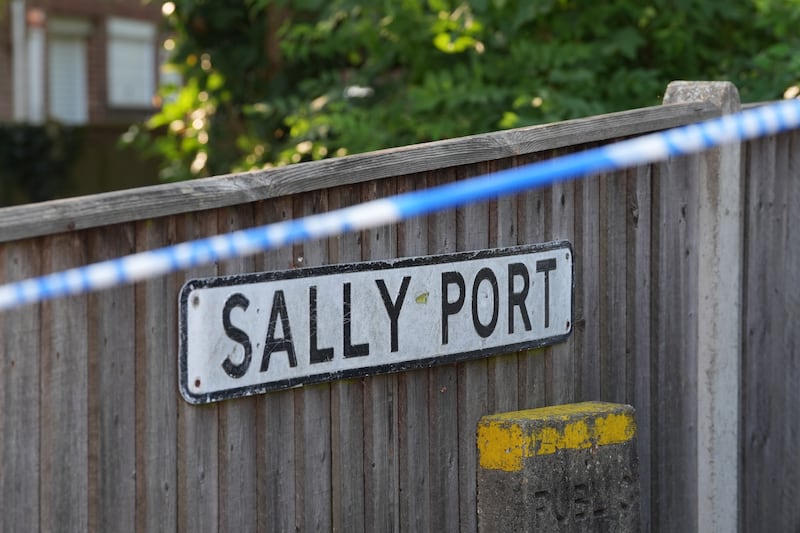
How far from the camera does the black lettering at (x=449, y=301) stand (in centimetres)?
346

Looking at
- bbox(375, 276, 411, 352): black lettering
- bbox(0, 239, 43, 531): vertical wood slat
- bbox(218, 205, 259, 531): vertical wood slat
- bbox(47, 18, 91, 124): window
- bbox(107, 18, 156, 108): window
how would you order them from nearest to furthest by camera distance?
bbox(0, 239, 43, 531): vertical wood slat → bbox(218, 205, 259, 531): vertical wood slat → bbox(375, 276, 411, 352): black lettering → bbox(47, 18, 91, 124): window → bbox(107, 18, 156, 108): window

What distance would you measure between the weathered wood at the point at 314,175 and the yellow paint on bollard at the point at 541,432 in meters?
0.77

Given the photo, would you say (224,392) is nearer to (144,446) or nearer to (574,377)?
(144,446)

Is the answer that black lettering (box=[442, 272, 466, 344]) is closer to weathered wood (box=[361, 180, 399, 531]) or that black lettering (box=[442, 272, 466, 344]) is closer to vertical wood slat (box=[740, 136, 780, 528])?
weathered wood (box=[361, 180, 399, 531])

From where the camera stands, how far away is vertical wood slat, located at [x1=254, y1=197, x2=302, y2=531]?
3.12 m

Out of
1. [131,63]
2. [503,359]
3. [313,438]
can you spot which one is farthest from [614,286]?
[131,63]

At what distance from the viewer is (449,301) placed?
11.4 feet

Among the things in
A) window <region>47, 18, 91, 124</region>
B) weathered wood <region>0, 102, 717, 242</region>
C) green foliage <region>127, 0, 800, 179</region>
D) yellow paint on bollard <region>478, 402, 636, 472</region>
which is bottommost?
yellow paint on bollard <region>478, 402, 636, 472</region>

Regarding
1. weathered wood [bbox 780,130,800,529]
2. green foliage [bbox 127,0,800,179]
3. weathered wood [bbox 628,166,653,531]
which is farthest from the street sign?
green foliage [bbox 127,0,800,179]

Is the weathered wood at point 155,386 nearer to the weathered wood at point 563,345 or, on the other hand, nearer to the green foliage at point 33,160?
the weathered wood at point 563,345

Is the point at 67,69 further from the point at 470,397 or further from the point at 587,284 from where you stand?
the point at 470,397

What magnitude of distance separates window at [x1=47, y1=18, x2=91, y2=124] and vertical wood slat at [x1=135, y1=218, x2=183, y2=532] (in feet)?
73.1

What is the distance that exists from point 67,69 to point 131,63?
5.19 ft

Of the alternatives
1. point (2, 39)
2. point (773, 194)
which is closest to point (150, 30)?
point (2, 39)
